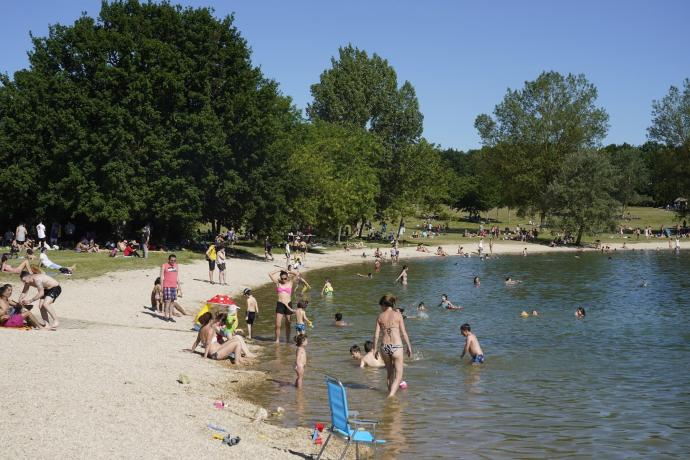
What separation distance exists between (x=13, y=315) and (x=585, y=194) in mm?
72737

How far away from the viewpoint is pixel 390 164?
263 ft

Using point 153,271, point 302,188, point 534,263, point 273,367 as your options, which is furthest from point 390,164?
point 273,367

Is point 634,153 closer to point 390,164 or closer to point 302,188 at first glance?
point 390,164

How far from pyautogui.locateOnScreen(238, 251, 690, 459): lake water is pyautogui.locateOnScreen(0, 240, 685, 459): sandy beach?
1.39 meters

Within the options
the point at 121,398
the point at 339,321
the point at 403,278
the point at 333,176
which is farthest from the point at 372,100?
the point at 121,398

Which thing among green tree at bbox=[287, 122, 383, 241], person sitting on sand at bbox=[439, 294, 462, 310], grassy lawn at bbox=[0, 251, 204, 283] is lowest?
person sitting on sand at bbox=[439, 294, 462, 310]

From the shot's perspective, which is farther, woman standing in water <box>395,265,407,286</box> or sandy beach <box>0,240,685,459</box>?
woman standing in water <box>395,265,407,286</box>

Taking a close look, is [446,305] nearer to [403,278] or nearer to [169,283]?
[403,278]

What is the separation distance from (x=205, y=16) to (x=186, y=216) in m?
13.0

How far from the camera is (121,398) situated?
1362 centimetres

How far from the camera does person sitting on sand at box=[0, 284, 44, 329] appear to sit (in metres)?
20.0

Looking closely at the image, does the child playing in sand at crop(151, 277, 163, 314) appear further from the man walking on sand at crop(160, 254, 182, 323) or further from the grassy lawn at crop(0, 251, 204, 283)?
the grassy lawn at crop(0, 251, 204, 283)

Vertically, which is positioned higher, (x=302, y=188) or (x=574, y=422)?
(x=302, y=188)

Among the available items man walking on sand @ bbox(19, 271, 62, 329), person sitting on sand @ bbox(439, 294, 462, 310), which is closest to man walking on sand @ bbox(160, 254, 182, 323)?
man walking on sand @ bbox(19, 271, 62, 329)
